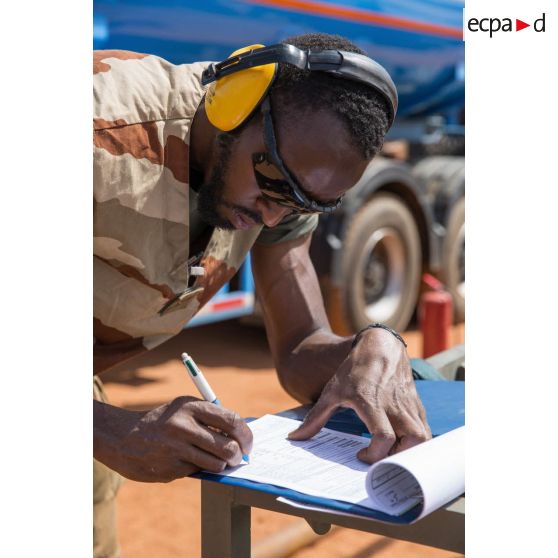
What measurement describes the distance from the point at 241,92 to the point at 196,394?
10.7ft

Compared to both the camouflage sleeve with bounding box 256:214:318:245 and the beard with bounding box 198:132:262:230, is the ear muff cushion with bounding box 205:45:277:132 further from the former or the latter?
the camouflage sleeve with bounding box 256:214:318:245

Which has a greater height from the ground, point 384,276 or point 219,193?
point 219,193

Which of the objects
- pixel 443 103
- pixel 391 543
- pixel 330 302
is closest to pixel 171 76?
pixel 391 543

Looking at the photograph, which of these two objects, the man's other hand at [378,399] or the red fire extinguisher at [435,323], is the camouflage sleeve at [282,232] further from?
the red fire extinguisher at [435,323]

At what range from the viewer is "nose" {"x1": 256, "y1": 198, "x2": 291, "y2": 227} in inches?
73.7

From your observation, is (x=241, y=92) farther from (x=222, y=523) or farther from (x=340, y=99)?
(x=222, y=523)

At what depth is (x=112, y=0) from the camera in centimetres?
394

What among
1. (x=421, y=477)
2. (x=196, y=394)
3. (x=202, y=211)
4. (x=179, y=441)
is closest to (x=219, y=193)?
(x=202, y=211)

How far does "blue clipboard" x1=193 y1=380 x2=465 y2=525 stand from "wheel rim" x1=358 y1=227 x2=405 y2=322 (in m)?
3.60

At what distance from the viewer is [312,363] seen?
2049mm

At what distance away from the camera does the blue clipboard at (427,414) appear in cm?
135

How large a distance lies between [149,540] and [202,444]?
5.88 feet

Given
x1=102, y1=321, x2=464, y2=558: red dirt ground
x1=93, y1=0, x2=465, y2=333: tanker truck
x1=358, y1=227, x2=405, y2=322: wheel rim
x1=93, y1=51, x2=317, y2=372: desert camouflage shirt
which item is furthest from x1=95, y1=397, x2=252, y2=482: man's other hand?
x1=358, y1=227, x2=405, y2=322: wheel rim
